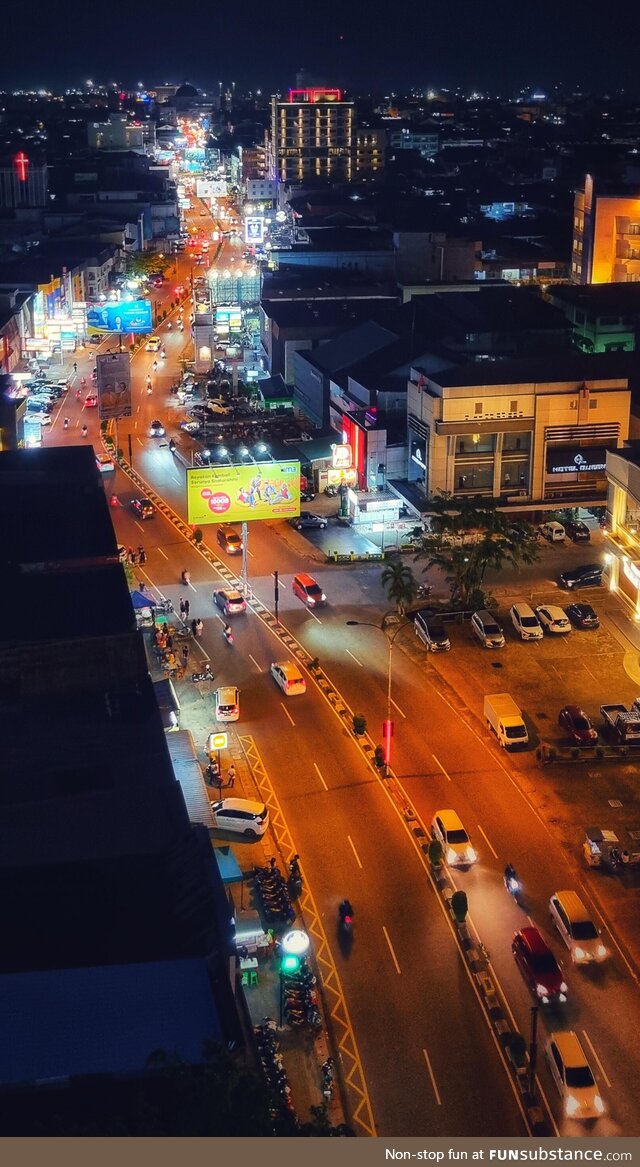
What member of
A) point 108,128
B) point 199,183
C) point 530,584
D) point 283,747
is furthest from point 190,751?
point 108,128

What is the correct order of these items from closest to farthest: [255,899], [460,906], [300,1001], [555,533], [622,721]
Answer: [300,1001], [460,906], [255,899], [622,721], [555,533]

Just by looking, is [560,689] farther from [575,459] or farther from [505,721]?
[575,459]

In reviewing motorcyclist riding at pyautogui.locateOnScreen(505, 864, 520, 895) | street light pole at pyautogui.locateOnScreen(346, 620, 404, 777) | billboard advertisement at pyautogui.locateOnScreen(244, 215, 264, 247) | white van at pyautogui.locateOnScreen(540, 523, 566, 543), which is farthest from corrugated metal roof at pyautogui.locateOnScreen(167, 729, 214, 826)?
billboard advertisement at pyautogui.locateOnScreen(244, 215, 264, 247)

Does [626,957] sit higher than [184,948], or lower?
lower

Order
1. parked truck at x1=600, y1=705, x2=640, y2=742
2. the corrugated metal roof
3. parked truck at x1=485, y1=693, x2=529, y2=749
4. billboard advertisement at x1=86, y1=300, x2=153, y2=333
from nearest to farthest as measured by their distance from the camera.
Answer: the corrugated metal roof → parked truck at x1=485, y1=693, x2=529, y2=749 → parked truck at x1=600, y1=705, x2=640, y2=742 → billboard advertisement at x1=86, y1=300, x2=153, y2=333

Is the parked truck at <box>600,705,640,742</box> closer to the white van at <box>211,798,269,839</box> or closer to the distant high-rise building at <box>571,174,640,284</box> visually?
the white van at <box>211,798,269,839</box>

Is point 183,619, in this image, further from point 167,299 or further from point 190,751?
point 167,299

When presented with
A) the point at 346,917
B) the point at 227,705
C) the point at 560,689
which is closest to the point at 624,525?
the point at 560,689
